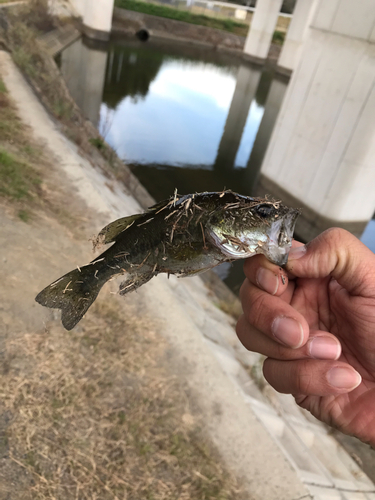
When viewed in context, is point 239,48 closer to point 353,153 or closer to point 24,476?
point 353,153

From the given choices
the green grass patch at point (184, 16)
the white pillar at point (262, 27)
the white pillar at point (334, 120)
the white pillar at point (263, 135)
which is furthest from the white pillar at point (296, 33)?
the white pillar at point (334, 120)

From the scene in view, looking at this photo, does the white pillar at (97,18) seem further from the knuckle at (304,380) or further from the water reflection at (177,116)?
the knuckle at (304,380)

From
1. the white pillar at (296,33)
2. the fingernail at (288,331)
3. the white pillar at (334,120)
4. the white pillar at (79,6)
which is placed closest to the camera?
the fingernail at (288,331)

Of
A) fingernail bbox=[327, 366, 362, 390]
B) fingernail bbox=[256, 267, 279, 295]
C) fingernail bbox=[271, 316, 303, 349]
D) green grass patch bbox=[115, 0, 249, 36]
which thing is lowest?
fingernail bbox=[327, 366, 362, 390]

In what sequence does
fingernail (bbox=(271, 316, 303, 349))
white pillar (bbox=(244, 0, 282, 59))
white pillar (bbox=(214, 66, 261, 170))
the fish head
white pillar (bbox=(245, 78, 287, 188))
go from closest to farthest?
1. the fish head
2. fingernail (bbox=(271, 316, 303, 349))
3. white pillar (bbox=(245, 78, 287, 188))
4. white pillar (bbox=(214, 66, 261, 170))
5. white pillar (bbox=(244, 0, 282, 59))

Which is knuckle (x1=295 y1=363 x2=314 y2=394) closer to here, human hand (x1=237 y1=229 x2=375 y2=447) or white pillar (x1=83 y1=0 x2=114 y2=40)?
human hand (x1=237 y1=229 x2=375 y2=447)

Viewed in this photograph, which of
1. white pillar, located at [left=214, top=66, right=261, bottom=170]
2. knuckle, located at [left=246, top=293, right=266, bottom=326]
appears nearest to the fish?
knuckle, located at [left=246, top=293, right=266, bottom=326]
